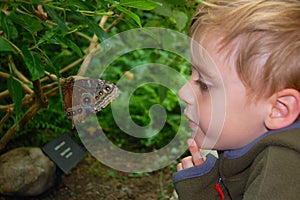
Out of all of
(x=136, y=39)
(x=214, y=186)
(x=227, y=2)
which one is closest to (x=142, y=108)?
(x=136, y=39)

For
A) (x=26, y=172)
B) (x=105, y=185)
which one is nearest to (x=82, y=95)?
(x=26, y=172)

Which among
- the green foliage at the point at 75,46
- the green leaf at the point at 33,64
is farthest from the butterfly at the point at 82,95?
the green leaf at the point at 33,64

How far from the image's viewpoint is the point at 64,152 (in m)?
2.14

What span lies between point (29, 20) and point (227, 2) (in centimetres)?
43

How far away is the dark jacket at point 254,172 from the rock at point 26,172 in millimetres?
819

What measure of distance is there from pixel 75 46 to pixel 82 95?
0.54 feet

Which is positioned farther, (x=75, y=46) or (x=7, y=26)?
(x=75, y=46)

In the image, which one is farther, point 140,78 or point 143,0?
point 140,78

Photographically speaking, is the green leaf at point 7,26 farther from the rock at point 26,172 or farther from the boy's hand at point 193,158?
the rock at point 26,172

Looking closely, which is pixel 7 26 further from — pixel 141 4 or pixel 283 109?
pixel 283 109

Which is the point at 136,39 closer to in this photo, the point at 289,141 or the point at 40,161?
the point at 40,161

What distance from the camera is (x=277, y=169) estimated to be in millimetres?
1046

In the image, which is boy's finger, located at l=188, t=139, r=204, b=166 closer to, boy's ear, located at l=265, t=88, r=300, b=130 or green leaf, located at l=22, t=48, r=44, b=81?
boy's ear, located at l=265, t=88, r=300, b=130

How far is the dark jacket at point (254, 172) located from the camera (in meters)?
1.03
